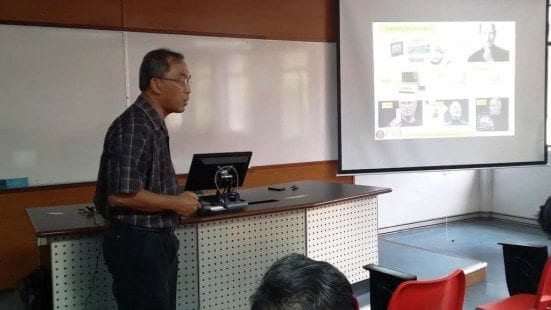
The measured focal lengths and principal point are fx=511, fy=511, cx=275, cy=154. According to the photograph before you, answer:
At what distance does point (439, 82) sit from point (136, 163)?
4025mm

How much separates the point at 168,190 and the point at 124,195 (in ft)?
0.76

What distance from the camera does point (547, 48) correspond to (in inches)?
218

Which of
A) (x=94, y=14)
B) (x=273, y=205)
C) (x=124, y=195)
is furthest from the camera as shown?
(x=94, y=14)

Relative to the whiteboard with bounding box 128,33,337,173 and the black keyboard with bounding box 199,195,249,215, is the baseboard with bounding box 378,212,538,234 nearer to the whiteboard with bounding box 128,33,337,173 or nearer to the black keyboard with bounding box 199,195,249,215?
the whiteboard with bounding box 128,33,337,173

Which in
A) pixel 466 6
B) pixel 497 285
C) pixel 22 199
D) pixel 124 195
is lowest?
pixel 497 285

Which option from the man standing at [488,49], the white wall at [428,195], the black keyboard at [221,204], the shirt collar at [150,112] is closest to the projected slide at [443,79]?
the man standing at [488,49]

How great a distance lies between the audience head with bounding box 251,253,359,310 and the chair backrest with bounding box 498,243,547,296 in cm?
240

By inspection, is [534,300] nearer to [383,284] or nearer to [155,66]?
[383,284]

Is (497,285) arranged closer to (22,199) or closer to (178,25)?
(178,25)

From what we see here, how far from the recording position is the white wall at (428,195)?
597 centimetres

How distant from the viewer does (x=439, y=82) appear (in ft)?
17.3

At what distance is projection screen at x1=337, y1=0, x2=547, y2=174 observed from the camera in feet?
16.9

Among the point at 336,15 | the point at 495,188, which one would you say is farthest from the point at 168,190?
the point at 495,188

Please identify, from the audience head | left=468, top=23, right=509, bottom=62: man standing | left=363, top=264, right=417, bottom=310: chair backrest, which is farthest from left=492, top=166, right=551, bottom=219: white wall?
the audience head
